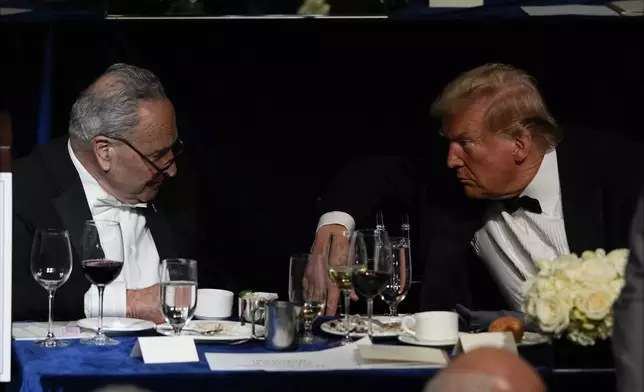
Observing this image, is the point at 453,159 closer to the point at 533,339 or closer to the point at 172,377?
the point at 533,339

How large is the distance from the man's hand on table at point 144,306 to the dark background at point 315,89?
1.04 metres

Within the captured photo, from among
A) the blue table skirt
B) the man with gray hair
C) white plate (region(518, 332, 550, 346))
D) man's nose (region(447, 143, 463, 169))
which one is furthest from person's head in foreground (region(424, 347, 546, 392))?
man's nose (region(447, 143, 463, 169))

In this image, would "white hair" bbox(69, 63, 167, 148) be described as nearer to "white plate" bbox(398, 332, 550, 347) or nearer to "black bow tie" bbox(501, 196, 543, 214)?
"black bow tie" bbox(501, 196, 543, 214)

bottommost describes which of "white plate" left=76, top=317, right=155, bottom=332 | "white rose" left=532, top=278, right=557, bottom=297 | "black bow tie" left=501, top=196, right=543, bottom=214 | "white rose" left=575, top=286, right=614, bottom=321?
"white plate" left=76, top=317, right=155, bottom=332

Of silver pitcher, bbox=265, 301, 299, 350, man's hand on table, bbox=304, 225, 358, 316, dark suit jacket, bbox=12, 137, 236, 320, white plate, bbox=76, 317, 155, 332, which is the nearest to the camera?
silver pitcher, bbox=265, 301, 299, 350

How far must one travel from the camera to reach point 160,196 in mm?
3805

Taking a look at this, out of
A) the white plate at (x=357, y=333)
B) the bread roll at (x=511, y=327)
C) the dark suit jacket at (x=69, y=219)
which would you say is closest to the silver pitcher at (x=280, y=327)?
the white plate at (x=357, y=333)

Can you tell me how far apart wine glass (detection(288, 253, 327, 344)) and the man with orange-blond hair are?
1.13 metres

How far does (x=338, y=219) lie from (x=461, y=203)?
0.46 meters

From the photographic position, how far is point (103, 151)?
3.63 m

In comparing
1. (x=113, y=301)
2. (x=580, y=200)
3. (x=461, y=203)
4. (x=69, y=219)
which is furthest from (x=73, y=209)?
(x=580, y=200)

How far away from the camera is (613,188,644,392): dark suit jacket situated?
1.45 m

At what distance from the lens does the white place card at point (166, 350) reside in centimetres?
228

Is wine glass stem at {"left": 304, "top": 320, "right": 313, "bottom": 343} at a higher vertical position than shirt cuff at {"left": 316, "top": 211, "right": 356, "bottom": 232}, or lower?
lower
